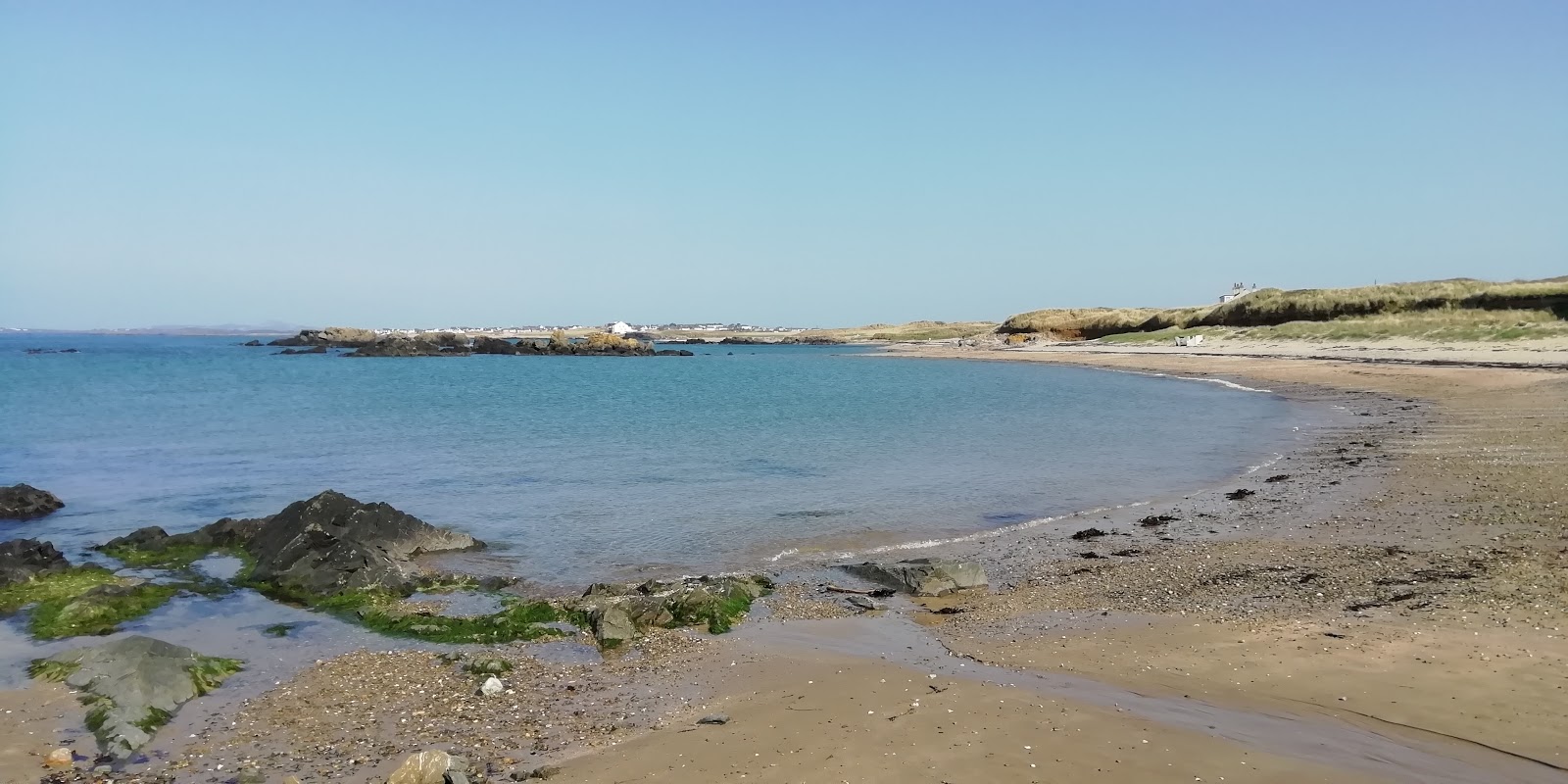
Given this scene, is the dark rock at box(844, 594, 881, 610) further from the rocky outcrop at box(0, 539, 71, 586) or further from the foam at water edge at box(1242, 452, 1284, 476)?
the foam at water edge at box(1242, 452, 1284, 476)

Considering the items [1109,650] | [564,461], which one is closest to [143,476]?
[564,461]

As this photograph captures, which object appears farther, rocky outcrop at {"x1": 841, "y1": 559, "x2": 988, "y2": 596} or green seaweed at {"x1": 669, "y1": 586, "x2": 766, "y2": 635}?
rocky outcrop at {"x1": 841, "y1": 559, "x2": 988, "y2": 596}

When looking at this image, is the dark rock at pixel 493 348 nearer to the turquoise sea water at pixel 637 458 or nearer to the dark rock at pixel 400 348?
the dark rock at pixel 400 348

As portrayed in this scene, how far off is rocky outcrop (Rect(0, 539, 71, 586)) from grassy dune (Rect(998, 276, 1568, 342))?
58583 mm

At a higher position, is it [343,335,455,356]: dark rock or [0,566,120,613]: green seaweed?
[343,335,455,356]: dark rock

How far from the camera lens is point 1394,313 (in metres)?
64.9

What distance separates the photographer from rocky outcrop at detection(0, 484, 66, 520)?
17.0 meters

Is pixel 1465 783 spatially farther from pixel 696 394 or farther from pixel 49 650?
pixel 696 394

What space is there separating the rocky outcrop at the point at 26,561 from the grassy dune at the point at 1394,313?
192 feet

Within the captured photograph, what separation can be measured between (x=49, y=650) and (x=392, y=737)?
17.6 ft

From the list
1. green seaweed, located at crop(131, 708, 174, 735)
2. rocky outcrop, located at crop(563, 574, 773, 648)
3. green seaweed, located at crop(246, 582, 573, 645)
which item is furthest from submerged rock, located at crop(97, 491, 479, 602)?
green seaweed, located at crop(131, 708, 174, 735)

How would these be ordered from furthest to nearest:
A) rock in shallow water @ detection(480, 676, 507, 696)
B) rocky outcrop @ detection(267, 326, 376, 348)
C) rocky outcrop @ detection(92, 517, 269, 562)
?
1. rocky outcrop @ detection(267, 326, 376, 348)
2. rocky outcrop @ detection(92, 517, 269, 562)
3. rock in shallow water @ detection(480, 676, 507, 696)

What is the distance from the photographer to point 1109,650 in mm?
8742

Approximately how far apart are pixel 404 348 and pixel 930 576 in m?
103
